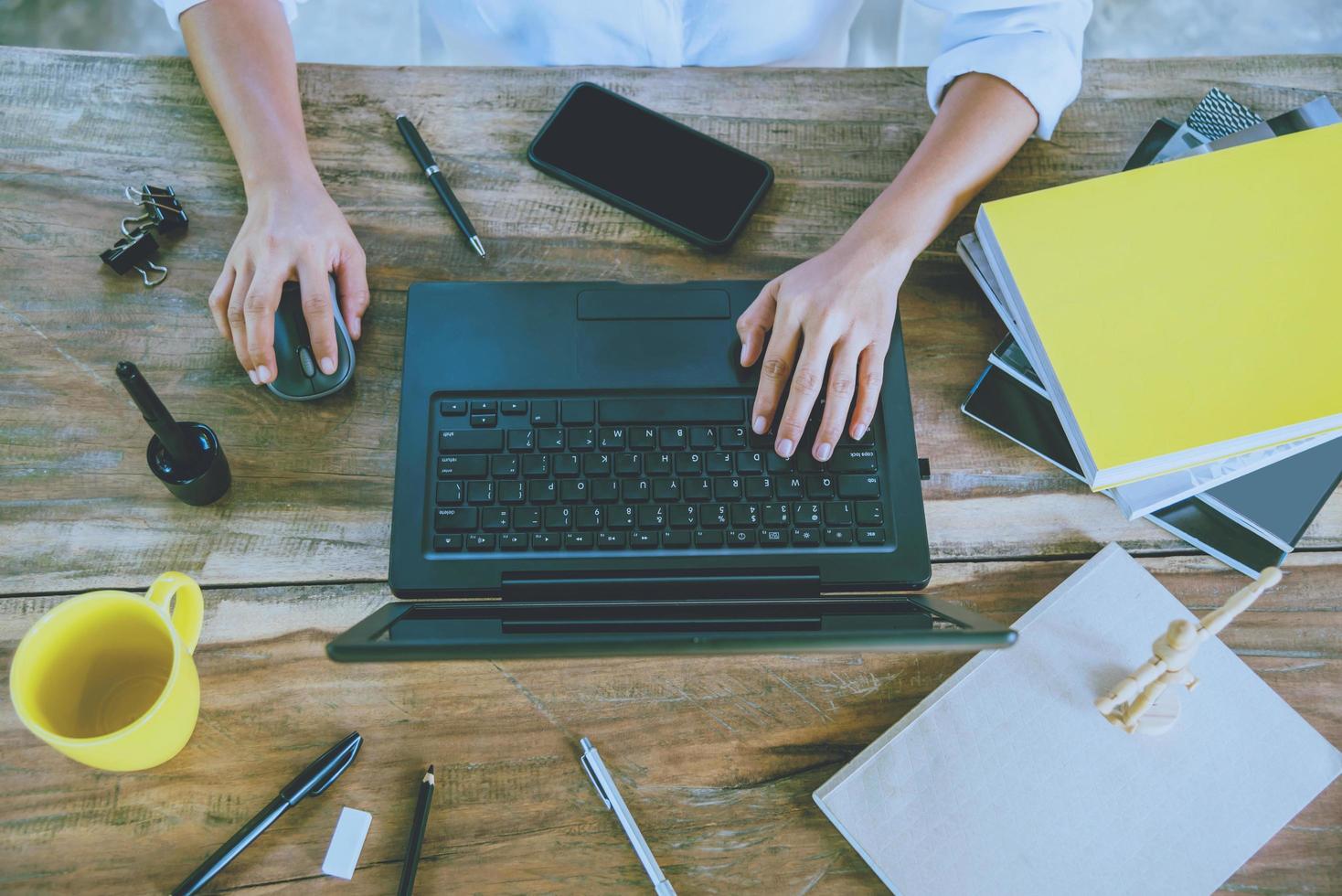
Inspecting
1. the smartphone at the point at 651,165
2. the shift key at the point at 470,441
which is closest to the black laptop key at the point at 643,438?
the shift key at the point at 470,441

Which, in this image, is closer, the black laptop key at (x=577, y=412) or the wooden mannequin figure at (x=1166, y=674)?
the wooden mannequin figure at (x=1166, y=674)

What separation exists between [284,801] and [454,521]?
0.82 ft

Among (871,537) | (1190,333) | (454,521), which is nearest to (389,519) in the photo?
(454,521)

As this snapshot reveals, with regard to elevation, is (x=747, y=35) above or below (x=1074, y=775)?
above

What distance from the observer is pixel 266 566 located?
→ 28.8 inches

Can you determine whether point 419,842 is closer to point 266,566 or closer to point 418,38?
point 266,566

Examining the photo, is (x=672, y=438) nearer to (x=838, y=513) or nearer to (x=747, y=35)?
(x=838, y=513)

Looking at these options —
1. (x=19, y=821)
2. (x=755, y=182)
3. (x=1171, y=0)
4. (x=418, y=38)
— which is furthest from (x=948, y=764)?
(x=1171, y=0)

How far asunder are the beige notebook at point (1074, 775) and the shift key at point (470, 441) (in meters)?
0.40

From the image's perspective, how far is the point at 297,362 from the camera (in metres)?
0.77

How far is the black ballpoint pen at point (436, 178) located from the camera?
2.77 ft

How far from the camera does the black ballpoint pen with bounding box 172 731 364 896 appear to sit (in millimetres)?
625

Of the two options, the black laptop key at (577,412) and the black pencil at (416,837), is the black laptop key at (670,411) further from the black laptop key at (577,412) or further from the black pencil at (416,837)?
the black pencil at (416,837)

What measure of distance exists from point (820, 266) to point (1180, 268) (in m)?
0.32
